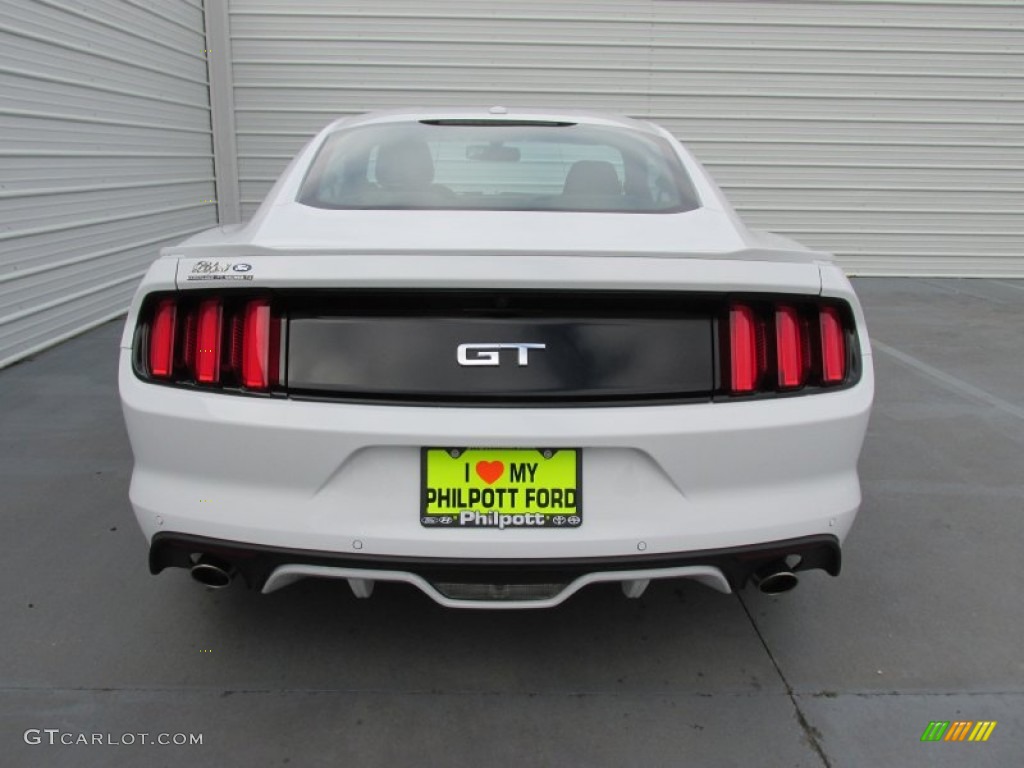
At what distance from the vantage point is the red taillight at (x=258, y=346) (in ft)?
6.57

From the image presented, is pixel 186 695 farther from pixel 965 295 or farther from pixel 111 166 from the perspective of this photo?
pixel 965 295

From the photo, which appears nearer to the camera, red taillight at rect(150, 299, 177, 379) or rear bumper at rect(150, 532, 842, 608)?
rear bumper at rect(150, 532, 842, 608)

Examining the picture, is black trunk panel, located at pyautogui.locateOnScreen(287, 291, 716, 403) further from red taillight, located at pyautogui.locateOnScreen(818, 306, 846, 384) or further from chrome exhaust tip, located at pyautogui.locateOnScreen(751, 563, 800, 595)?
chrome exhaust tip, located at pyautogui.locateOnScreen(751, 563, 800, 595)

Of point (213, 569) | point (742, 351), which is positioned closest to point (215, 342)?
point (213, 569)

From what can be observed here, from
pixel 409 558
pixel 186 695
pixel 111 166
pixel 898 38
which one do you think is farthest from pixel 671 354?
pixel 898 38

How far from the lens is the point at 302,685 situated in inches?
90.2

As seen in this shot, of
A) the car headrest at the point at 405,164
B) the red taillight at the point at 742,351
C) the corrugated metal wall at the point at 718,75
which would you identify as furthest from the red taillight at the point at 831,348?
the corrugated metal wall at the point at 718,75

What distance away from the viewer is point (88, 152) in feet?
21.2

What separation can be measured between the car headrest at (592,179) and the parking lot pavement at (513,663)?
137 centimetres

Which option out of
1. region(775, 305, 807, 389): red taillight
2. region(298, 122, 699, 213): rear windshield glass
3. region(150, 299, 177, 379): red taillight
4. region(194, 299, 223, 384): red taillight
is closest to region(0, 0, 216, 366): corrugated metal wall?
region(298, 122, 699, 213): rear windshield glass

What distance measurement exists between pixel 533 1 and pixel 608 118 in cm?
649

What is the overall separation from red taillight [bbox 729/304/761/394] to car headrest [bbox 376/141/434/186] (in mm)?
1225

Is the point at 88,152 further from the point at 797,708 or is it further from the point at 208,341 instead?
the point at 797,708

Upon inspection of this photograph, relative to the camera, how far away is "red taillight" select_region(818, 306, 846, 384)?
213 centimetres
